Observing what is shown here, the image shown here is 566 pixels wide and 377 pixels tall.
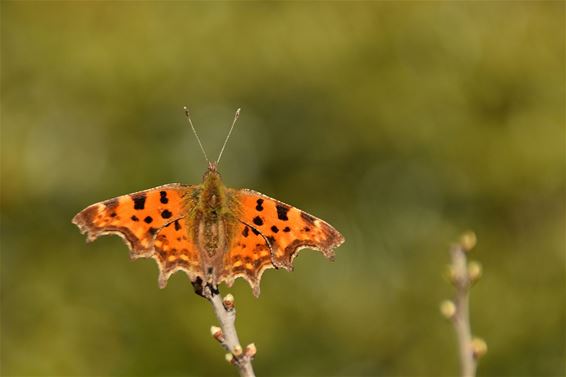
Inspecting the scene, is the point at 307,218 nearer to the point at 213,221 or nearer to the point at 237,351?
Answer: the point at 213,221

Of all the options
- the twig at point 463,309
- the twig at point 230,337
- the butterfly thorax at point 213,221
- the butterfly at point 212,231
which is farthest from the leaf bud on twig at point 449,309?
the butterfly thorax at point 213,221

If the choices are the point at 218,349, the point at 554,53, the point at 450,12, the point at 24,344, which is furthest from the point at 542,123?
the point at 24,344

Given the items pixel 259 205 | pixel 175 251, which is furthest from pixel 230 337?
pixel 259 205

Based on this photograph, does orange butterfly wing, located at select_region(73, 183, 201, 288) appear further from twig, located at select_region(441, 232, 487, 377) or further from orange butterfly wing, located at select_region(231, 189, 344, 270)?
twig, located at select_region(441, 232, 487, 377)

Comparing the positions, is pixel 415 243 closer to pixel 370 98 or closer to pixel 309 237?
pixel 370 98

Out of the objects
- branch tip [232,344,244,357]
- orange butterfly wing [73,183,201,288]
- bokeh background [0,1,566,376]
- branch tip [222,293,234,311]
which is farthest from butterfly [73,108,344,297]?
bokeh background [0,1,566,376]
